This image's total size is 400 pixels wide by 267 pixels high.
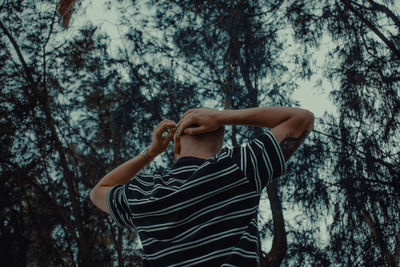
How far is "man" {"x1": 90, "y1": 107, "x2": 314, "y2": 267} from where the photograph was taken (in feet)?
2.93

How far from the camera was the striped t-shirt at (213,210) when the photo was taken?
2.92 ft

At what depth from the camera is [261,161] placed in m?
0.91

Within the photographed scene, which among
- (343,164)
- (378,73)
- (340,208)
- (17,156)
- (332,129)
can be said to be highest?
(17,156)

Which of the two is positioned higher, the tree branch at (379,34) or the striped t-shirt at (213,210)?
the tree branch at (379,34)

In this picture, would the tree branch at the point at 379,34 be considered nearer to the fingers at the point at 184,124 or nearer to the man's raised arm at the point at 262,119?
the man's raised arm at the point at 262,119

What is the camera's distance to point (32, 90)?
517 cm

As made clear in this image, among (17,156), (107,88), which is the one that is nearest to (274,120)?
(107,88)

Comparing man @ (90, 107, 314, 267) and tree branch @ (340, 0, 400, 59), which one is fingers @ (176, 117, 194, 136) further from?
tree branch @ (340, 0, 400, 59)

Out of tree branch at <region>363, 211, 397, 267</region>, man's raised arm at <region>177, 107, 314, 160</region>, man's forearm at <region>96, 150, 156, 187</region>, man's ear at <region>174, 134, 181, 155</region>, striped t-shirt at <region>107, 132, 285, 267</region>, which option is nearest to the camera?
striped t-shirt at <region>107, 132, 285, 267</region>

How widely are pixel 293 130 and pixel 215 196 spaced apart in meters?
0.25

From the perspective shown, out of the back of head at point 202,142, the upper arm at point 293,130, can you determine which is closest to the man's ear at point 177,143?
the back of head at point 202,142

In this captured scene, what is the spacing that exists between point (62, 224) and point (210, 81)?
2.65m

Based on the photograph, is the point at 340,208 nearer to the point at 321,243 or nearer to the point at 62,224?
the point at 321,243

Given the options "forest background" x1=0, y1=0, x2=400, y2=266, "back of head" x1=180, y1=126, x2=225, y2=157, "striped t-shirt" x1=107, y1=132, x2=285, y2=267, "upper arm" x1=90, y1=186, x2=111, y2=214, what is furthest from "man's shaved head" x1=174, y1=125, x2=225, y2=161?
"forest background" x1=0, y1=0, x2=400, y2=266
